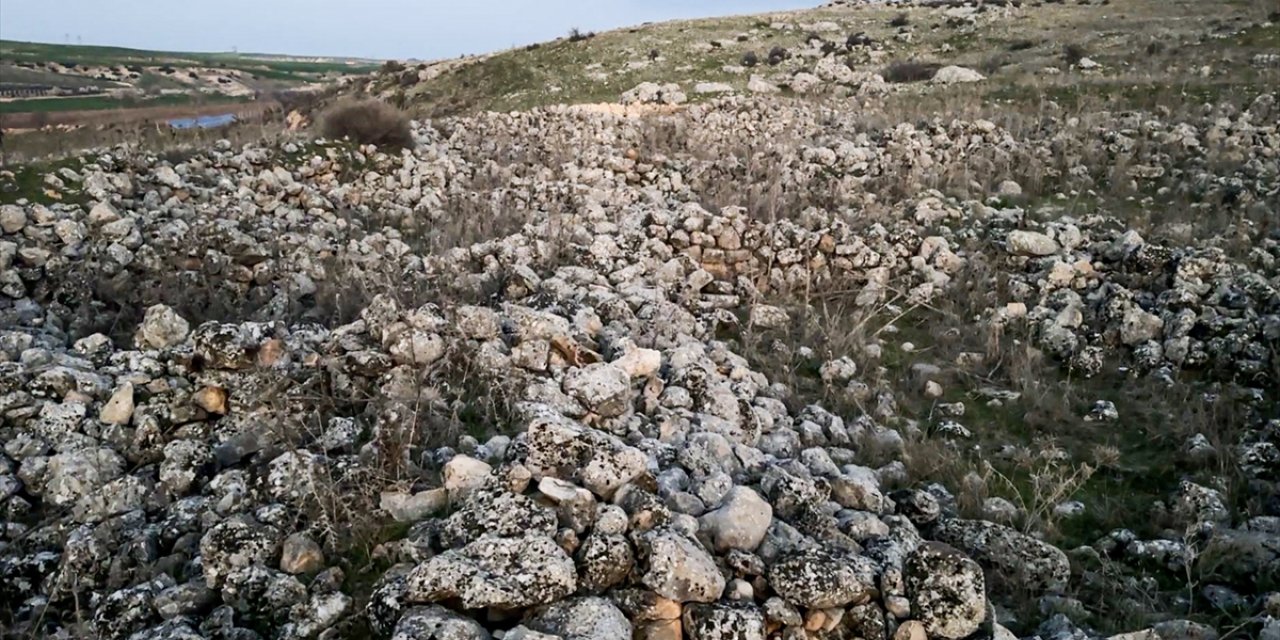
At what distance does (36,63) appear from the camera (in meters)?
59.6

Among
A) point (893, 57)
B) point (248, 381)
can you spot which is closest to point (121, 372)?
point (248, 381)

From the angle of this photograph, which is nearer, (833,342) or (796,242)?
(833,342)

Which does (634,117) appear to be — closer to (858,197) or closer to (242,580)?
(858,197)

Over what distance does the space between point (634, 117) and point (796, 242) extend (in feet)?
25.5

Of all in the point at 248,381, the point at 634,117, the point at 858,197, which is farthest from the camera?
the point at 634,117

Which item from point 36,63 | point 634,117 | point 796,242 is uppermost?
point 36,63

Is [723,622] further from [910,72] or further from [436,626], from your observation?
[910,72]

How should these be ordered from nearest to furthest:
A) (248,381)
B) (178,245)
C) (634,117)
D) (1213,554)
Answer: (1213,554) → (248,381) → (178,245) → (634,117)

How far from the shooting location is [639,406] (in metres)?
4.19

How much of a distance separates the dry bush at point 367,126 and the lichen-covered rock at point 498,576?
9058 millimetres

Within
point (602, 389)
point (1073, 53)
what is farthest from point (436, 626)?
point (1073, 53)

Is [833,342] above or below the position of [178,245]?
below

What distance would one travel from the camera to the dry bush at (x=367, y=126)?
1078 cm

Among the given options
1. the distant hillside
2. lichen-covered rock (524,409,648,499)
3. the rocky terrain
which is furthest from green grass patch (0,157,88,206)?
the distant hillside
